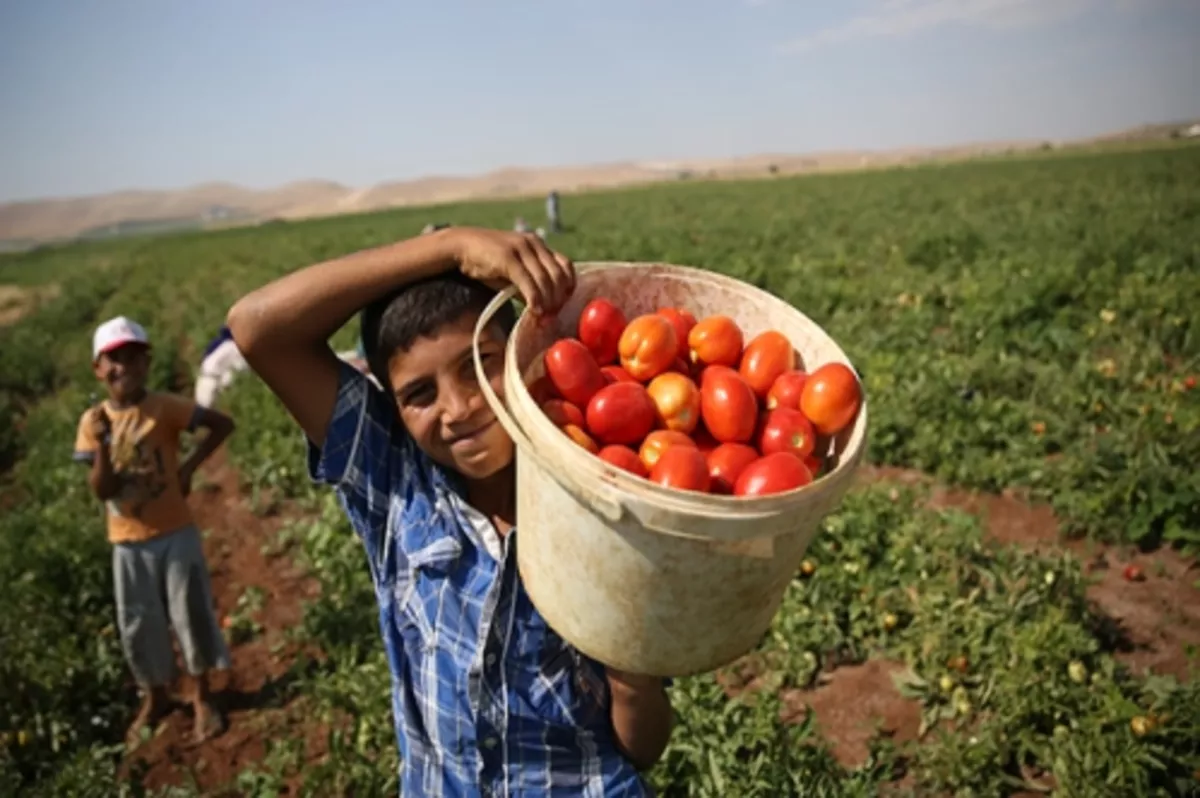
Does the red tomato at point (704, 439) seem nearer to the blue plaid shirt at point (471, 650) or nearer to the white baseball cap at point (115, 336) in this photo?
the blue plaid shirt at point (471, 650)

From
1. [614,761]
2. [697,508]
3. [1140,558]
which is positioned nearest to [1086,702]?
[1140,558]

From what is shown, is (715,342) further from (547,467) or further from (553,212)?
(553,212)

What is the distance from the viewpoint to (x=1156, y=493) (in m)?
4.45

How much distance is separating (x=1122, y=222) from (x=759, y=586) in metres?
17.7

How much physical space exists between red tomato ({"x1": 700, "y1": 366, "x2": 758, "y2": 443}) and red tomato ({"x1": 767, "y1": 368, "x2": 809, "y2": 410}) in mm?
39

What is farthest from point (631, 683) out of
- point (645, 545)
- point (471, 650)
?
point (645, 545)

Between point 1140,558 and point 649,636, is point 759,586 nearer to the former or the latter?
point 649,636

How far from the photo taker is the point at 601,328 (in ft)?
5.05

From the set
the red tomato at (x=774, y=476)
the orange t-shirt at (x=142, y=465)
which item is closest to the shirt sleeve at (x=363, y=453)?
the red tomato at (x=774, y=476)

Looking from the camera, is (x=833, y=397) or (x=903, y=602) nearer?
(x=833, y=397)

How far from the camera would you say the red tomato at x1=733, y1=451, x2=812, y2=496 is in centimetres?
118

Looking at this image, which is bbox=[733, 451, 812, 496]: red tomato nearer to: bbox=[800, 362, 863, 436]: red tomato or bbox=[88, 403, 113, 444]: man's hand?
bbox=[800, 362, 863, 436]: red tomato

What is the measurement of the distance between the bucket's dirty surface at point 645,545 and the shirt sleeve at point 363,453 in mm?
408

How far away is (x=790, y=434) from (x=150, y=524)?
3.62 metres
